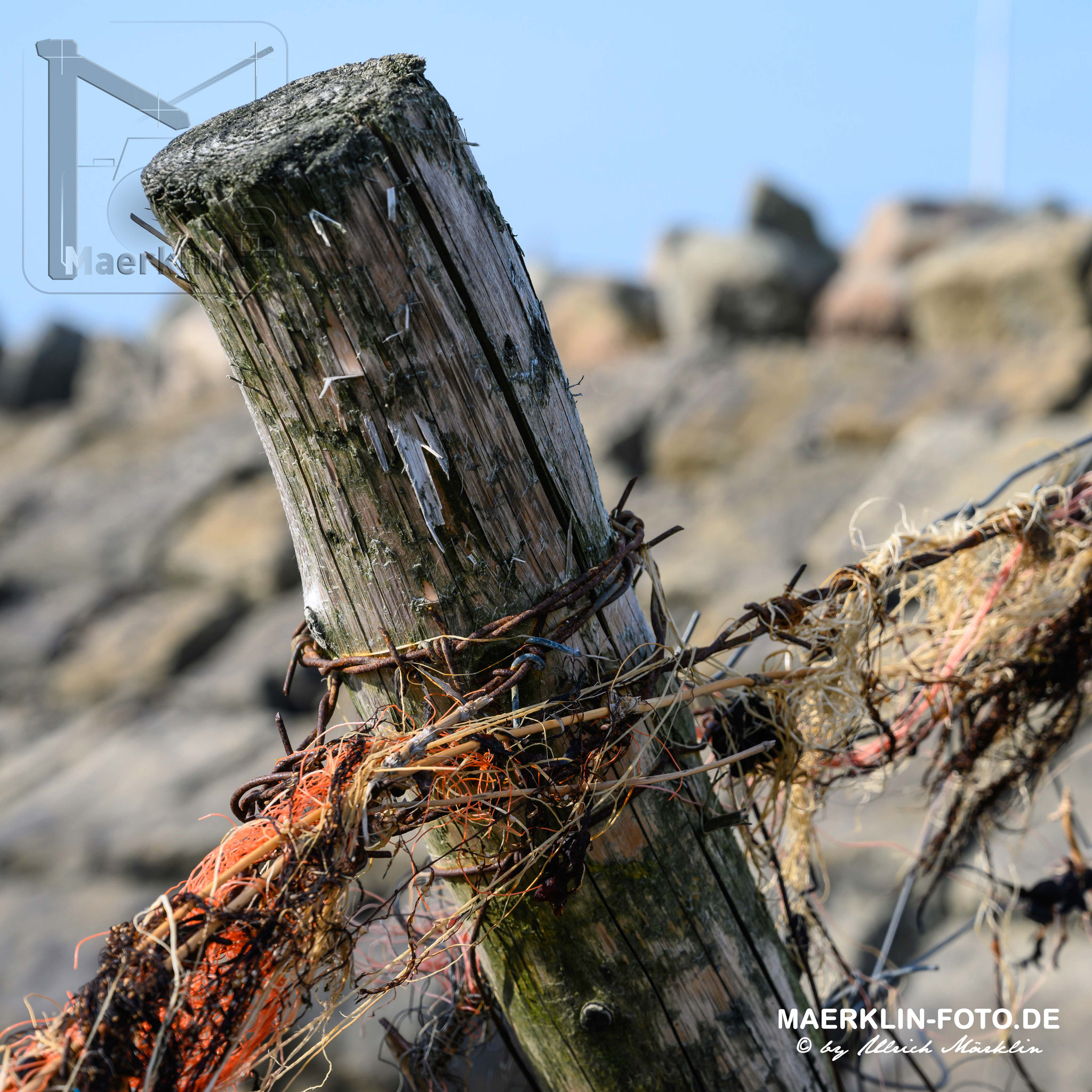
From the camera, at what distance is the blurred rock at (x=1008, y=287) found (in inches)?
325

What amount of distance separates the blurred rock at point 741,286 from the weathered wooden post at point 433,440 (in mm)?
10302

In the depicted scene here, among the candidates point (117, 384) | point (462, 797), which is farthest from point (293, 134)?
point (117, 384)

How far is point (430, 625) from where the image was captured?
1040 millimetres

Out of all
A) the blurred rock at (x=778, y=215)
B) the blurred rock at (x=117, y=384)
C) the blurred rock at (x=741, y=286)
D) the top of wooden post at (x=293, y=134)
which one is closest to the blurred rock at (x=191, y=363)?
the blurred rock at (x=117, y=384)

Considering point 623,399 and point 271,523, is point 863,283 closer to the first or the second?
point 623,399

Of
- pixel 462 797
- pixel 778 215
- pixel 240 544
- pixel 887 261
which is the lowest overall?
pixel 462 797

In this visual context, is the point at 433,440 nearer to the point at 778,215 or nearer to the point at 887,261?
the point at 887,261

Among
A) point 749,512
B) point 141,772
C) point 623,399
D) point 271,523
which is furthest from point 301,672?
point 623,399

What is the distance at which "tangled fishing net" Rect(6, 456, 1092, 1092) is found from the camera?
895 mm

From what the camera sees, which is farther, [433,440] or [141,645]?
[141,645]

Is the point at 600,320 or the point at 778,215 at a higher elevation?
the point at 778,215

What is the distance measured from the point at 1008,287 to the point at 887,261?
2.43m

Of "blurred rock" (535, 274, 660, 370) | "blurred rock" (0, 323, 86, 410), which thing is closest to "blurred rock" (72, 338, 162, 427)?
"blurred rock" (0, 323, 86, 410)

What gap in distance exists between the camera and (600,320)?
1187cm
